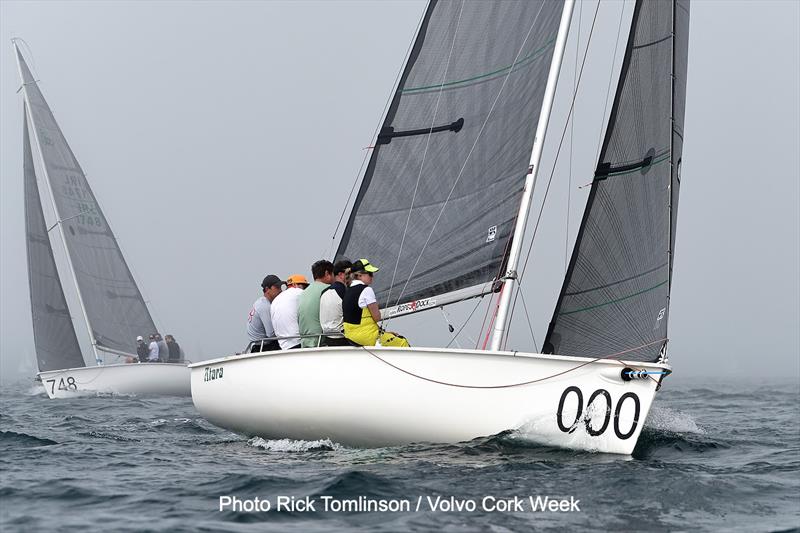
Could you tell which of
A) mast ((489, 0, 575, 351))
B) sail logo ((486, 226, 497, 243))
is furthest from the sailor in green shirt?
mast ((489, 0, 575, 351))

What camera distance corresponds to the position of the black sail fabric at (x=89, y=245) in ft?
80.2

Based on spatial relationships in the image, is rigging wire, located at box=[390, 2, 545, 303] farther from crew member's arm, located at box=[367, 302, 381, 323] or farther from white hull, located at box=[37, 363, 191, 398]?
white hull, located at box=[37, 363, 191, 398]

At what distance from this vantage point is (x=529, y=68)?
34.6 ft

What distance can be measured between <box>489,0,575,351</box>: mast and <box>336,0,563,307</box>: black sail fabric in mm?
157

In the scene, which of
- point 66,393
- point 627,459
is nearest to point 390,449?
point 627,459

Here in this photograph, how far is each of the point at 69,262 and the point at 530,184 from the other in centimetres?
1703

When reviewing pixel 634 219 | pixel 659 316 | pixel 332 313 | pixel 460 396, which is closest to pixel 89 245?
pixel 332 313

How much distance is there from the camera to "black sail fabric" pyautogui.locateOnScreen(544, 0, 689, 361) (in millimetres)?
9992

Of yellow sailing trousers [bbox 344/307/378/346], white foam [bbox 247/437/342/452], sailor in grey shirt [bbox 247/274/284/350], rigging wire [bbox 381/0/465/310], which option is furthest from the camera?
sailor in grey shirt [bbox 247/274/284/350]

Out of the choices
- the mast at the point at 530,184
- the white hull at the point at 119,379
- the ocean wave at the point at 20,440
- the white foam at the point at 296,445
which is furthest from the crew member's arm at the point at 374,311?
the white hull at the point at 119,379

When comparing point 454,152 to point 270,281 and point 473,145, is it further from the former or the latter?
point 270,281

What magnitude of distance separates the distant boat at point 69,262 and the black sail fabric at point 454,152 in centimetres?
1451

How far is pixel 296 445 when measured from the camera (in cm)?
944

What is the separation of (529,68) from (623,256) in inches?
88.9
